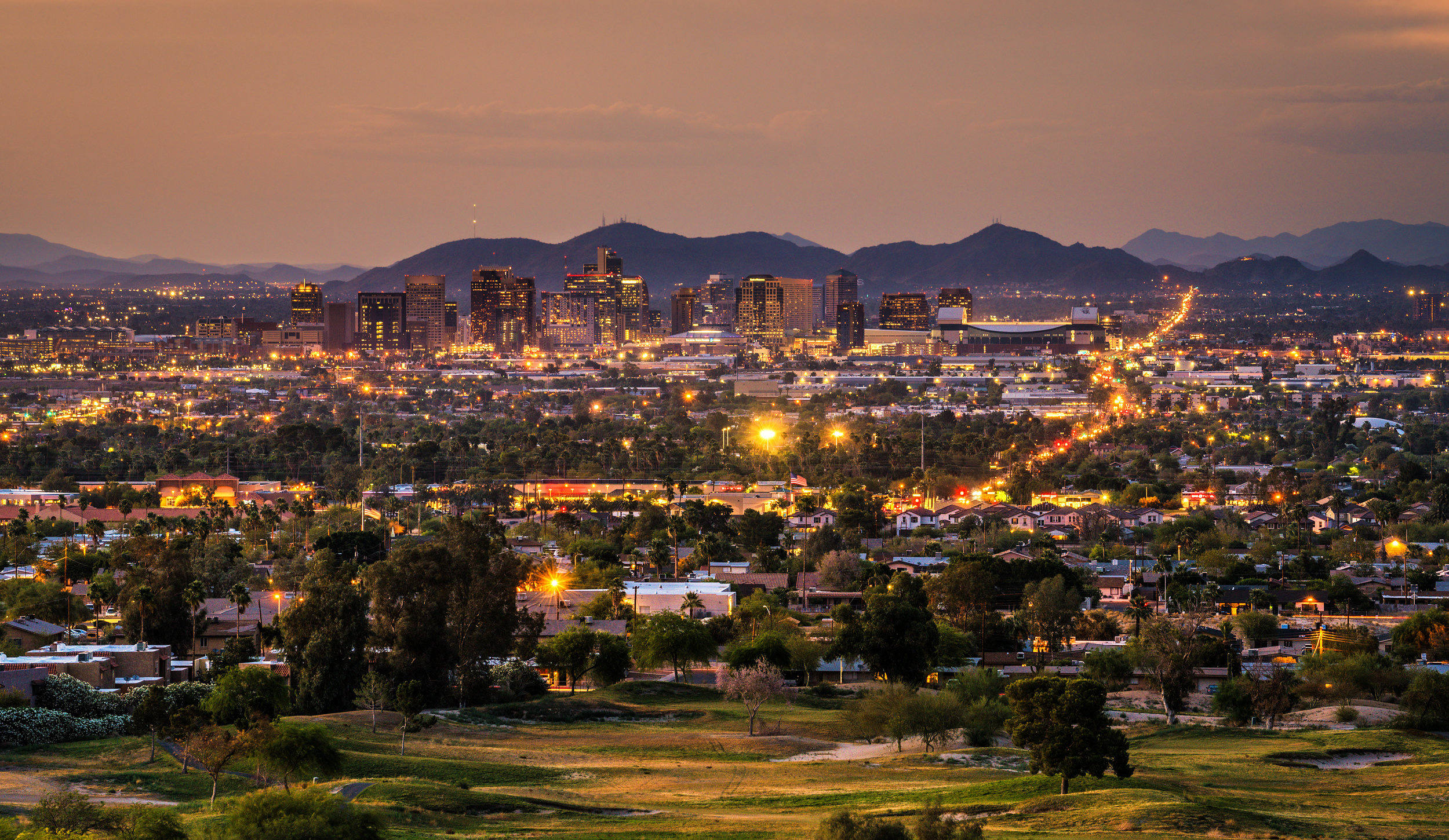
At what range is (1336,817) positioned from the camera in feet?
76.3

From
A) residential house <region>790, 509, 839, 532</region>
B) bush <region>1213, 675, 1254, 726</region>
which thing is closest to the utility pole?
residential house <region>790, 509, 839, 532</region>

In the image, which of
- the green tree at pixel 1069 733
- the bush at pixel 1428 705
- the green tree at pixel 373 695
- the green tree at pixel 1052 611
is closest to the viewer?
the green tree at pixel 1069 733

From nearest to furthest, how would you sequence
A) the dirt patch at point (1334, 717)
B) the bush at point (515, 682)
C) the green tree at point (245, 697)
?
1. the green tree at point (245, 697)
2. the dirt patch at point (1334, 717)
3. the bush at point (515, 682)

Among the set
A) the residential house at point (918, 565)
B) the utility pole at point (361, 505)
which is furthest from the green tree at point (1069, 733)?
the utility pole at point (361, 505)

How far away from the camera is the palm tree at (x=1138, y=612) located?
41.5 meters

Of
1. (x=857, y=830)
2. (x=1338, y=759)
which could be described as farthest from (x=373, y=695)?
(x=1338, y=759)

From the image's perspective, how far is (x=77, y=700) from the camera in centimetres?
2805

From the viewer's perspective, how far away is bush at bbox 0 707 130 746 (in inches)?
1017

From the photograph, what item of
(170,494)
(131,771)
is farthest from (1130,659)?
(170,494)

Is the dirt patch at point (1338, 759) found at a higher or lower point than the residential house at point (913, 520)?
lower

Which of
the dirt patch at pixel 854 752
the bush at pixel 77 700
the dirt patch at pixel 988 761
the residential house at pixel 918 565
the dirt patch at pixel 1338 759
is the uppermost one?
the bush at pixel 77 700

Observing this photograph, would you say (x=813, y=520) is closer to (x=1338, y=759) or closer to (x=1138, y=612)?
(x=1138, y=612)

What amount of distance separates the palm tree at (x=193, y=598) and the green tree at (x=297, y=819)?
1970cm

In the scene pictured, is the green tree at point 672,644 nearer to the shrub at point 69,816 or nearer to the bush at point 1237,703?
the bush at point 1237,703
